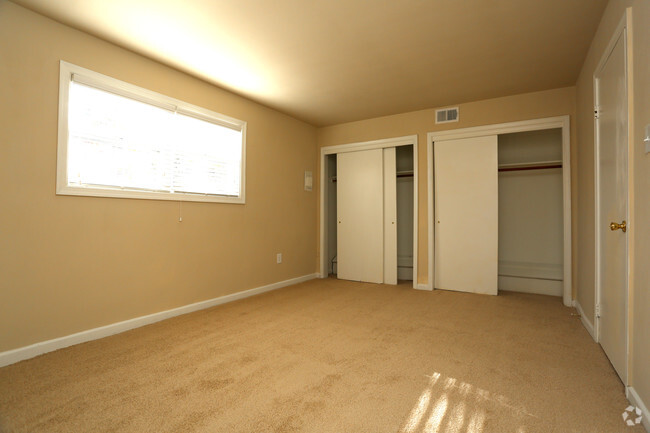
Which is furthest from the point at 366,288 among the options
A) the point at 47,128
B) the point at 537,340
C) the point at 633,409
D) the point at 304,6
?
the point at 47,128

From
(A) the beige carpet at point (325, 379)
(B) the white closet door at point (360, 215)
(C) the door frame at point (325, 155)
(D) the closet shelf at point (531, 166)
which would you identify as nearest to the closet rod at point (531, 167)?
(D) the closet shelf at point (531, 166)

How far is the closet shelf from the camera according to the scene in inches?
169

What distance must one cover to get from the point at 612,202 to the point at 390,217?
296 cm

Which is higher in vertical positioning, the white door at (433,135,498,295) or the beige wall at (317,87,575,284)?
the beige wall at (317,87,575,284)

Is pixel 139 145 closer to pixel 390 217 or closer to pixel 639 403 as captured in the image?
pixel 390 217

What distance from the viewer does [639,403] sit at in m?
1.65

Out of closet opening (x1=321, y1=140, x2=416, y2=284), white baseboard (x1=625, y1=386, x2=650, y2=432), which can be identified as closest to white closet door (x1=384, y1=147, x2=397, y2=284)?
closet opening (x1=321, y1=140, x2=416, y2=284)

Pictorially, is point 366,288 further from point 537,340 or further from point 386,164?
point 537,340

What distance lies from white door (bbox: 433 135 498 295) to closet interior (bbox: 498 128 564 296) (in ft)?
1.64

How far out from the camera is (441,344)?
8.55ft

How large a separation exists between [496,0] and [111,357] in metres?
3.69

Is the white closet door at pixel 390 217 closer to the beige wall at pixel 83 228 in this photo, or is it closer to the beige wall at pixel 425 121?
the beige wall at pixel 425 121

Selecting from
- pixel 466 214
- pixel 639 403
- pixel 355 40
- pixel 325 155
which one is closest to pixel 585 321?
pixel 639 403

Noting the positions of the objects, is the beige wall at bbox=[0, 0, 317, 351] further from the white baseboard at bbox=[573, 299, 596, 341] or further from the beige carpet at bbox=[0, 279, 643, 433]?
the white baseboard at bbox=[573, 299, 596, 341]
